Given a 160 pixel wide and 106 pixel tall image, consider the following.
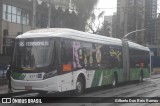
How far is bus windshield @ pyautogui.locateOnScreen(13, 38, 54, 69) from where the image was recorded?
668 inches

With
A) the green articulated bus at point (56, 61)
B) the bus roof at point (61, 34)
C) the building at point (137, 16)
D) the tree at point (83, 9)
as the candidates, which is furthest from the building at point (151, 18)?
the green articulated bus at point (56, 61)

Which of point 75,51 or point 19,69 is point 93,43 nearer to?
point 75,51

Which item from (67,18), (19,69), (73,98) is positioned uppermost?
(67,18)

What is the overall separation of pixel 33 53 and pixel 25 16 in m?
42.5

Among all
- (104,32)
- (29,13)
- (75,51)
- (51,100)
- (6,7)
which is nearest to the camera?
(51,100)

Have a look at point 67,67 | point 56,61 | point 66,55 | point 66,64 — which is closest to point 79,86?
point 67,67

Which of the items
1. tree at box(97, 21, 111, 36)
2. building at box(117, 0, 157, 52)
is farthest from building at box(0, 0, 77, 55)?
building at box(117, 0, 157, 52)

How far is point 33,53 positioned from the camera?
1719 centimetres

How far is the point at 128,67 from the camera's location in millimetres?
27625

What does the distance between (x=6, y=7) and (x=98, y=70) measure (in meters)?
34.5

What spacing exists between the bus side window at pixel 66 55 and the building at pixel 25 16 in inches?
1122

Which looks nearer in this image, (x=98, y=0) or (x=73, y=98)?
(x=73, y=98)

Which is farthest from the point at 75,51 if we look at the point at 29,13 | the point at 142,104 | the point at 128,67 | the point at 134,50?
the point at 29,13

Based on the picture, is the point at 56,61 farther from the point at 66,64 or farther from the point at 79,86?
the point at 79,86
